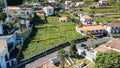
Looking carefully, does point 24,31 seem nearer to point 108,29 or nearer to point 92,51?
point 92,51

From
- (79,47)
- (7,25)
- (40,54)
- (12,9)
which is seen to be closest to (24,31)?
(7,25)

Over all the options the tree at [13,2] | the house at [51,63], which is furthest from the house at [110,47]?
the tree at [13,2]

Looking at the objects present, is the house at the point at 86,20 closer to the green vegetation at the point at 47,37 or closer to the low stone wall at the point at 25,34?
the green vegetation at the point at 47,37

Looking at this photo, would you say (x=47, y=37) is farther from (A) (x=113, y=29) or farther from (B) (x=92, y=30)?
(A) (x=113, y=29)

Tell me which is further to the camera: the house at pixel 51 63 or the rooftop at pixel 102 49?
the rooftop at pixel 102 49

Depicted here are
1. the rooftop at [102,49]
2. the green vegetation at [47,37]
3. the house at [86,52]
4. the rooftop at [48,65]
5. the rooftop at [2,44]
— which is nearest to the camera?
the rooftop at [48,65]

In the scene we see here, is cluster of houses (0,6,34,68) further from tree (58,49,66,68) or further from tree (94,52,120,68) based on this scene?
tree (94,52,120,68)
